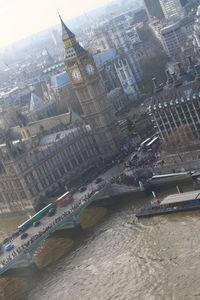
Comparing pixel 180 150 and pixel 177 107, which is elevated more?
pixel 177 107

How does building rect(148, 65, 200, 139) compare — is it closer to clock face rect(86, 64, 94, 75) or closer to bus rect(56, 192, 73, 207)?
clock face rect(86, 64, 94, 75)

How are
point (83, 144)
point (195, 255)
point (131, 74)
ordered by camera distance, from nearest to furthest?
point (195, 255), point (83, 144), point (131, 74)

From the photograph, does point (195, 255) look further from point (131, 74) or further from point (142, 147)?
point (131, 74)

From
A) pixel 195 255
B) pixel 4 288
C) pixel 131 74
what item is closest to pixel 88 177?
pixel 4 288

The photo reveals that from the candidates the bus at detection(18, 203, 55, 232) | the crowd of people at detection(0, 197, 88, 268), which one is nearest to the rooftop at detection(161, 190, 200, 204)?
the crowd of people at detection(0, 197, 88, 268)

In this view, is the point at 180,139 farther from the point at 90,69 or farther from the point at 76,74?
the point at 76,74

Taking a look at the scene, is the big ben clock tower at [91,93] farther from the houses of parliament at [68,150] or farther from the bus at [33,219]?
the bus at [33,219]

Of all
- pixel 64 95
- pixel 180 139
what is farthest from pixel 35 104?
pixel 180 139
